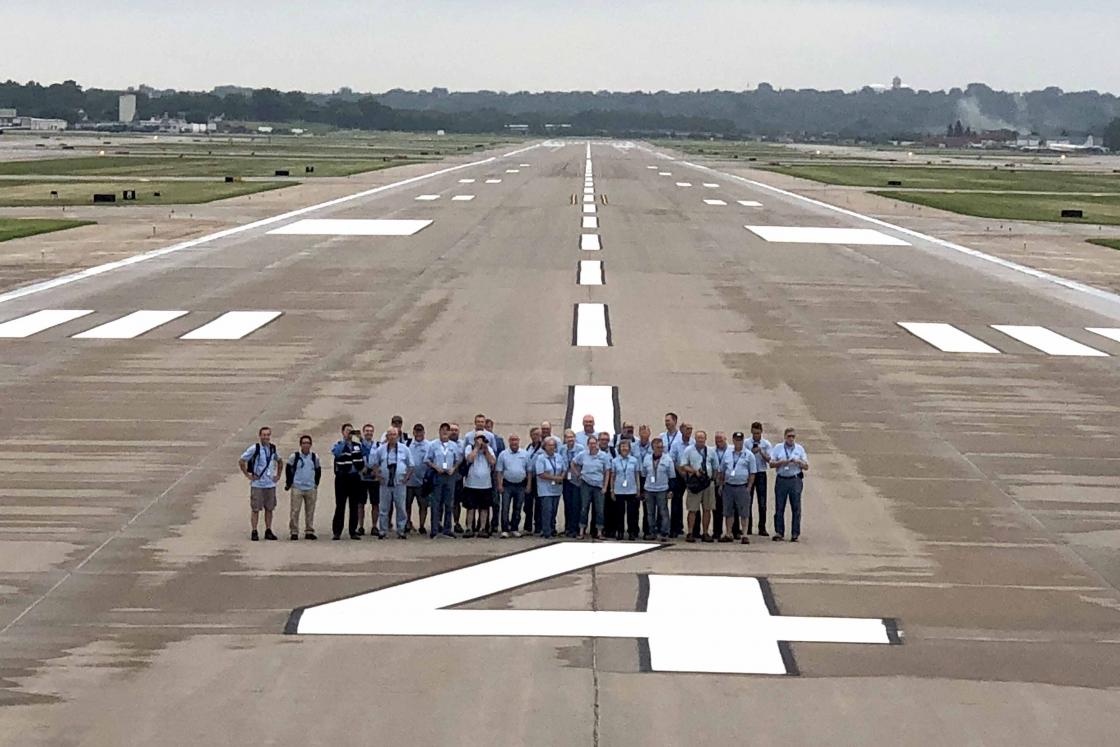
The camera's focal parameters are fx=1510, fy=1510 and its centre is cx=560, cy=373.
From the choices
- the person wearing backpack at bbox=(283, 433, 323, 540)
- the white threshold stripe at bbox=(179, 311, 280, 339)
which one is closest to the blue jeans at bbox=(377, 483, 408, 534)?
the person wearing backpack at bbox=(283, 433, 323, 540)

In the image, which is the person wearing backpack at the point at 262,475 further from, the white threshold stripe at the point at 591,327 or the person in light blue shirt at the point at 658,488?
the white threshold stripe at the point at 591,327

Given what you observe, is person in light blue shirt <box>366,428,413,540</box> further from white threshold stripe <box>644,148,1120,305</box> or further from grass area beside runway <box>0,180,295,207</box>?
grass area beside runway <box>0,180,295,207</box>

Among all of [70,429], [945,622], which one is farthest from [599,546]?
[70,429]

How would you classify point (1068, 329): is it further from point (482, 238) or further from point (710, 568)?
point (482, 238)

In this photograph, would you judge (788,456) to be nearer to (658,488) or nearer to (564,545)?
(658,488)

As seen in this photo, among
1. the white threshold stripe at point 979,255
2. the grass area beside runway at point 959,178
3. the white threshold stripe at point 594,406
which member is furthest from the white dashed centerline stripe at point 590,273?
the grass area beside runway at point 959,178
